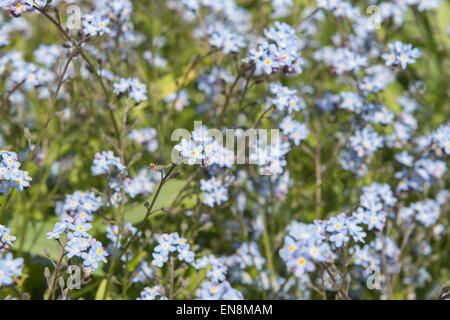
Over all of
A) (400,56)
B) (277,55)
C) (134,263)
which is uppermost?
(400,56)

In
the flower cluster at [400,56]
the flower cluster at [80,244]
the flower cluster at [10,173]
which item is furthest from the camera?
the flower cluster at [400,56]

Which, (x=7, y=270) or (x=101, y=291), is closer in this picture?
(x=7, y=270)

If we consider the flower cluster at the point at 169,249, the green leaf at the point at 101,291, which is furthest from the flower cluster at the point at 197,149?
the green leaf at the point at 101,291

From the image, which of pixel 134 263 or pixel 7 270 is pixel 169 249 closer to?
pixel 134 263

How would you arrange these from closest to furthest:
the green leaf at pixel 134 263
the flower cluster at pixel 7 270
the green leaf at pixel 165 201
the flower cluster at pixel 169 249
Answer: the flower cluster at pixel 7 270
the flower cluster at pixel 169 249
the green leaf at pixel 134 263
the green leaf at pixel 165 201

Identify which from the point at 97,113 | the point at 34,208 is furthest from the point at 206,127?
the point at 34,208

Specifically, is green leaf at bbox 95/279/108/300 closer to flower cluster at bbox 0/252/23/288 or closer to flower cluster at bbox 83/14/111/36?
flower cluster at bbox 0/252/23/288

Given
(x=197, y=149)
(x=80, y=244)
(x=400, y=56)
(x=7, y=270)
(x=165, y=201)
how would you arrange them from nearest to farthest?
(x=7, y=270) < (x=80, y=244) < (x=197, y=149) < (x=165, y=201) < (x=400, y=56)

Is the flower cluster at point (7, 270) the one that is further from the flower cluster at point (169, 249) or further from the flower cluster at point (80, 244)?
the flower cluster at point (169, 249)

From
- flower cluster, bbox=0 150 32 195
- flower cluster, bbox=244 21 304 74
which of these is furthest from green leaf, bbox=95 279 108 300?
flower cluster, bbox=244 21 304 74

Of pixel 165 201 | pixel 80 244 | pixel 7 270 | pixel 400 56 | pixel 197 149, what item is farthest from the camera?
pixel 400 56

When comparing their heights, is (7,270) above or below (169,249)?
below

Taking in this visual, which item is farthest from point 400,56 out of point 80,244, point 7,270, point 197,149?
point 7,270
